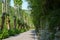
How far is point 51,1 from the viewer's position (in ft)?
25.5

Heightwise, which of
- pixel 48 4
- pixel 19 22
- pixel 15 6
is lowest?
pixel 19 22

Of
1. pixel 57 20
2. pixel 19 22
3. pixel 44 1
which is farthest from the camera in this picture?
pixel 19 22

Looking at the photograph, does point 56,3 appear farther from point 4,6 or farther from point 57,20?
point 4,6

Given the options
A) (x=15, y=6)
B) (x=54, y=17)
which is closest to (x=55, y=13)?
(x=54, y=17)

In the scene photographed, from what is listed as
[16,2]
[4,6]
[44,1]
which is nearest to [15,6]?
[16,2]

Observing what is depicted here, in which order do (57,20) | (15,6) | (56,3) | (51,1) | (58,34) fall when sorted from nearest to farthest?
(58,34), (57,20), (56,3), (51,1), (15,6)

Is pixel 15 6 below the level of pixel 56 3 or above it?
below

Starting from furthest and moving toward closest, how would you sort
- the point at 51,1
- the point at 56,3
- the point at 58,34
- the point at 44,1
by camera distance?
the point at 44,1 → the point at 51,1 → the point at 56,3 → the point at 58,34

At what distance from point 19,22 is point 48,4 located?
5066 cm

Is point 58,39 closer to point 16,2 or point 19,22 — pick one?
point 16,2

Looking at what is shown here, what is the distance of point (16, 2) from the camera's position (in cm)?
5022

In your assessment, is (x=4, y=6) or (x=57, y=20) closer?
(x=57, y=20)

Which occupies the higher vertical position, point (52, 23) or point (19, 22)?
point (52, 23)

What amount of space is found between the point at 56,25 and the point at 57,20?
185mm
